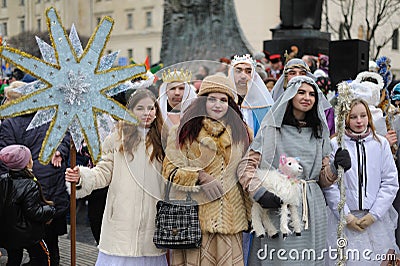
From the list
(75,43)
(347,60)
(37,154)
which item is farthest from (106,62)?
(347,60)

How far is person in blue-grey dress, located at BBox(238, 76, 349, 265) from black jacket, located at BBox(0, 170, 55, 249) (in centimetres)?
193

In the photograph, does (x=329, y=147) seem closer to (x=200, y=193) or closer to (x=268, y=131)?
(x=268, y=131)

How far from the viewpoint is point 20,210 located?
18.6ft

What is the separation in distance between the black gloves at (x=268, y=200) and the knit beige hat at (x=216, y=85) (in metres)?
0.74

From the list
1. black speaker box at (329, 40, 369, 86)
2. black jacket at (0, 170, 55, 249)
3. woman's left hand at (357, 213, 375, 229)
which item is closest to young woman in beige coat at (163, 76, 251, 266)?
woman's left hand at (357, 213, 375, 229)

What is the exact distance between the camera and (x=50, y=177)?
6734mm

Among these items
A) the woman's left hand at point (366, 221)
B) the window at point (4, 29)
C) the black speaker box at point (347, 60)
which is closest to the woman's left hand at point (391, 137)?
the woman's left hand at point (366, 221)

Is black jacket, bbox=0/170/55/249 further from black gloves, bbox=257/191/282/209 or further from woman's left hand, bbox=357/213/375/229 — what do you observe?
woman's left hand, bbox=357/213/375/229

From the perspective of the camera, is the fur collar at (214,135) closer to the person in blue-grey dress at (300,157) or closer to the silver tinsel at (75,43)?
the person in blue-grey dress at (300,157)

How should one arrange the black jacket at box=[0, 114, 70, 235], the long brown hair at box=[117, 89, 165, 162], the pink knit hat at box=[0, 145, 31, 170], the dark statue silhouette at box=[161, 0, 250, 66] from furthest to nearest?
1. the dark statue silhouette at box=[161, 0, 250, 66]
2. the black jacket at box=[0, 114, 70, 235]
3. the pink knit hat at box=[0, 145, 31, 170]
4. the long brown hair at box=[117, 89, 165, 162]

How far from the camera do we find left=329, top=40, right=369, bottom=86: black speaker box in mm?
9742

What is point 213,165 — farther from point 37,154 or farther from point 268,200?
point 37,154

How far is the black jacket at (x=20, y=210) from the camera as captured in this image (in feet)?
18.5

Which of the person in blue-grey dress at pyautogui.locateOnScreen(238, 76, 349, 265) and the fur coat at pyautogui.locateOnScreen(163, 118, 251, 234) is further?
the person in blue-grey dress at pyautogui.locateOnScreen(238, 76, 349, 265)
